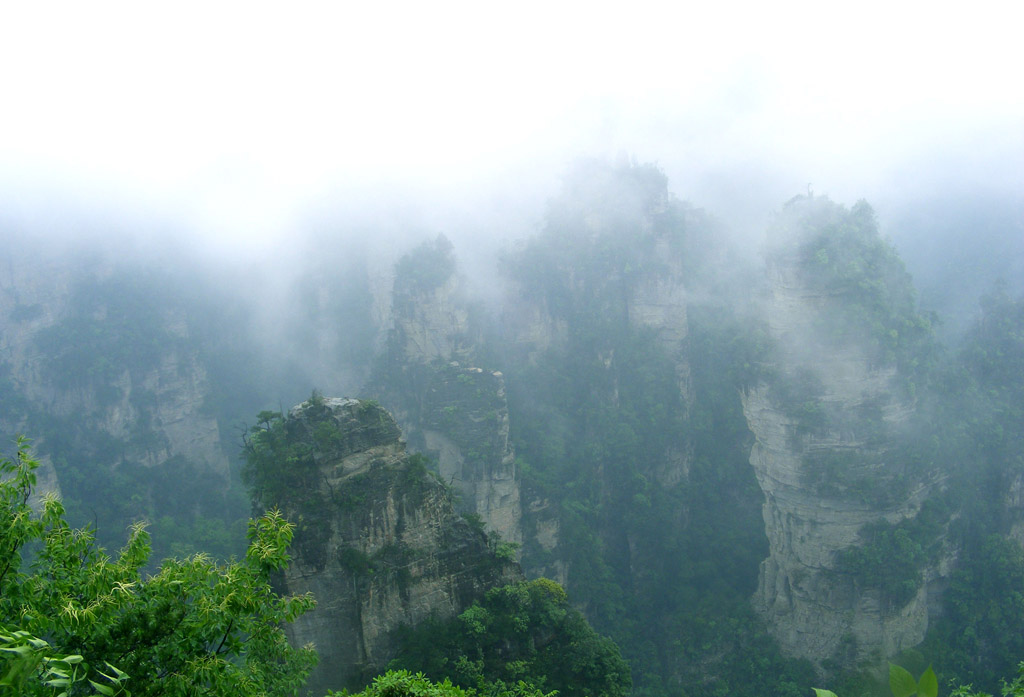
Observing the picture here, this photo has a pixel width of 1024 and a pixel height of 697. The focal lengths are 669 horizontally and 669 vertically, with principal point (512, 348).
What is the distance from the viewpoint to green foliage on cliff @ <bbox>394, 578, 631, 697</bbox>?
17.1 m

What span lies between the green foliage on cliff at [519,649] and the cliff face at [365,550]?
622 millimetres

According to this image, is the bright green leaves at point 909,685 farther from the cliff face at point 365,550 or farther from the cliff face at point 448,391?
the cliff face at point 448,391

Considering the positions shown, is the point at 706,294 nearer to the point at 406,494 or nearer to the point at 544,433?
the point at 544,433

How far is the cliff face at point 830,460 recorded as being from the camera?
27.5 metres

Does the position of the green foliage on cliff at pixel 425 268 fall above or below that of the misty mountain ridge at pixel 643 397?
above

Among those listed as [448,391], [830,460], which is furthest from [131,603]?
[448,391]

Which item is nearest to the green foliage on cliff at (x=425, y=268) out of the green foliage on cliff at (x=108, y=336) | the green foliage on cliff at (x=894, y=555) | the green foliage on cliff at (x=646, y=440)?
the green foliage on cliff at (x=646, y=440)

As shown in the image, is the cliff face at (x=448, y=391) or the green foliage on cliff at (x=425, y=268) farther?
the green foliage on cliff at (x=425, y=268)

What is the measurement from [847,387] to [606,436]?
1470 centimetres

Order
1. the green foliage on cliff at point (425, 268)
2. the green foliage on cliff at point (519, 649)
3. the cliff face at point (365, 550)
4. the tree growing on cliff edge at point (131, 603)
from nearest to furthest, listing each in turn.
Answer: the tree growing on cliff edge at point (131, 603) < the green foliage on cliff at point (519, 649) < the cliff face at point (365, 550) < the green foliage on cliff at point (425, 268)

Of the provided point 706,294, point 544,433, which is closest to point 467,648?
point 544,433

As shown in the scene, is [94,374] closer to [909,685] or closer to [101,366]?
[101,366]

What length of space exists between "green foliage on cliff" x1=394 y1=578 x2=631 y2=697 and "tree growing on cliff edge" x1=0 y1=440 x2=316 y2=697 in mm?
10675

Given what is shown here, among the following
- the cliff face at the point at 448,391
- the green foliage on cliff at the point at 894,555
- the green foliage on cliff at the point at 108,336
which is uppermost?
the green foliage on cliff at the point at 108,336
